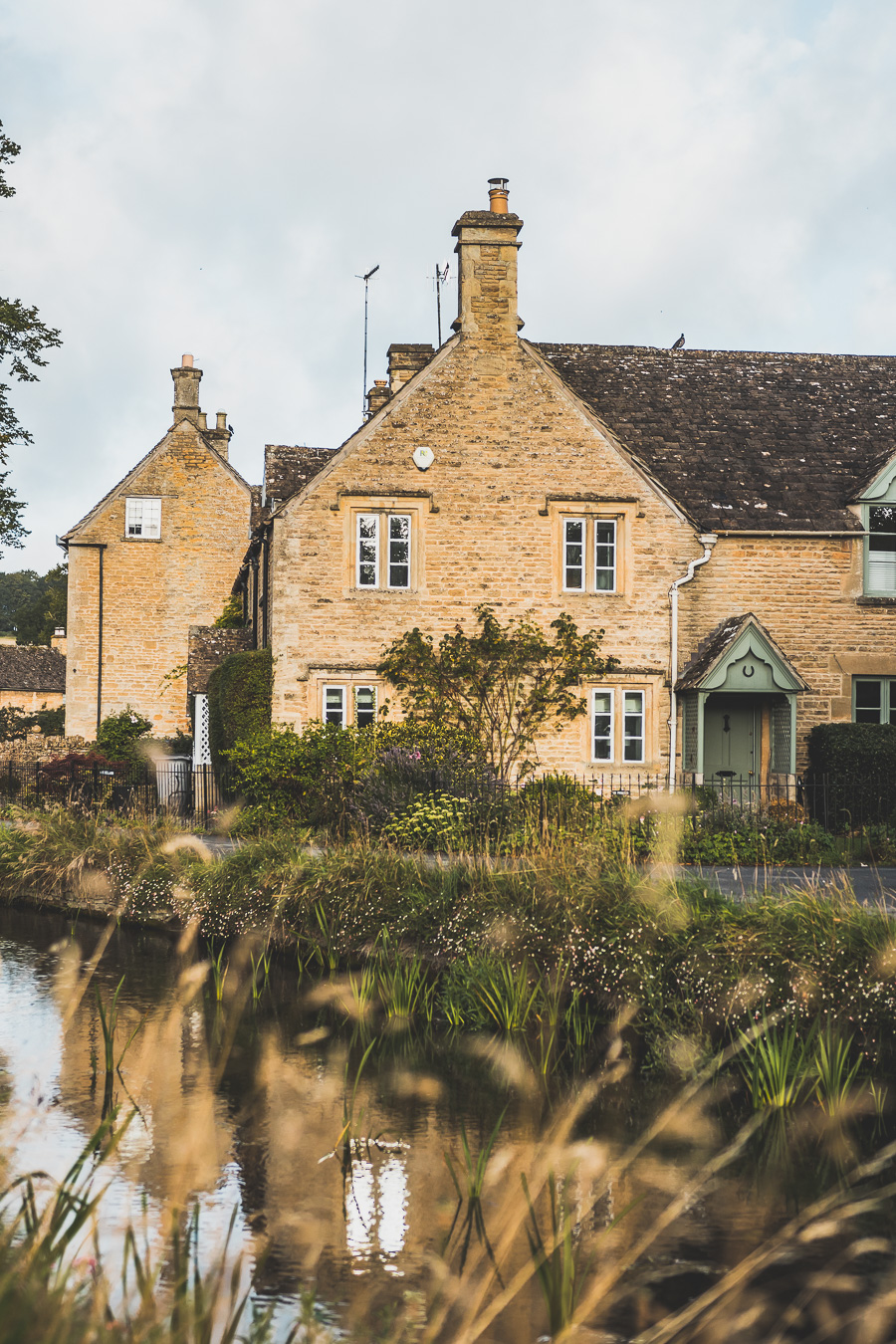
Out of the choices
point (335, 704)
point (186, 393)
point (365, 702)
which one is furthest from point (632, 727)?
point (186, 393)

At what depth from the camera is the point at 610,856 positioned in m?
12.0

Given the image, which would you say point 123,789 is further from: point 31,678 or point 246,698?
point 31,678

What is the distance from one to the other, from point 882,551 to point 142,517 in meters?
21.9

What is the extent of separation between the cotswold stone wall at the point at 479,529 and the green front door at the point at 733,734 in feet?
3.39

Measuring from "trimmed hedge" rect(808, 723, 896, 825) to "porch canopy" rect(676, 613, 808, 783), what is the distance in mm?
1044

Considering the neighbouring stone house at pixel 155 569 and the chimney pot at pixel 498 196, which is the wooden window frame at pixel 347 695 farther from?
the neighbouring stone house at pixel 155 569

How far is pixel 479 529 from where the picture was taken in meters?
23.7

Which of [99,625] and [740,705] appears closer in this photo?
[740,705]

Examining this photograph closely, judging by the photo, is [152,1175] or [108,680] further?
[108,680]

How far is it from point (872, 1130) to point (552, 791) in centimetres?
1270

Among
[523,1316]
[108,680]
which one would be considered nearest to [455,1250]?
[523,1316]

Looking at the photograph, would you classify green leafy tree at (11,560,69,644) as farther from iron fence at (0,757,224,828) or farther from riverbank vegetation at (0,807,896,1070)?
A: riverbank vegetation at (0,807,896,1070)

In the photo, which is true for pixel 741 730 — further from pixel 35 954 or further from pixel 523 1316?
pixel 523 1316

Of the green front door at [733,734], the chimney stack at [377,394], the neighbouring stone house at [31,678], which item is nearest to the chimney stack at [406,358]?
the chimney stack at [377,394]
